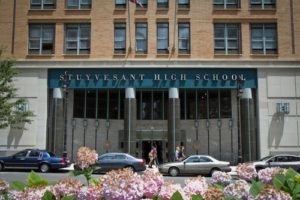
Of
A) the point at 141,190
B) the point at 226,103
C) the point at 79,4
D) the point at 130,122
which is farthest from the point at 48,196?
the point at 226,103

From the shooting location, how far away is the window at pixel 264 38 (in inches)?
1352

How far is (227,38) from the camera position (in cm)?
3453

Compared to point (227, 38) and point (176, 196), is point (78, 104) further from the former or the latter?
point (176, 196)

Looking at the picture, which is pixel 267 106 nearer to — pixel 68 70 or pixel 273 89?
pixel 273 89

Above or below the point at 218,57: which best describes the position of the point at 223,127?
below

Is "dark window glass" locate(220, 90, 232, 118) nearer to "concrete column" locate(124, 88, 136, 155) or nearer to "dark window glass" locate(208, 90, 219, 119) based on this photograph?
"dark window glass" locate(208, 90, 219, 119)

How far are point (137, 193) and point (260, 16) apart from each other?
3326 centimetres

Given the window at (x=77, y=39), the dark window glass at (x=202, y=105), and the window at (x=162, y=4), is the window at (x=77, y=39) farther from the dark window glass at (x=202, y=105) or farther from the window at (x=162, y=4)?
the dark window glass at (x=202, y=105)

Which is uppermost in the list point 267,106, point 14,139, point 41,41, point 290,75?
point 41,41

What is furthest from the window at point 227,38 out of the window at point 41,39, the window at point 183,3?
the window at point 41,39

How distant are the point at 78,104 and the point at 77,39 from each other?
5439 mm

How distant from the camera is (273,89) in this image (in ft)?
111

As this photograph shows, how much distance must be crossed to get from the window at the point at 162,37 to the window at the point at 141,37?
1011 millimetres

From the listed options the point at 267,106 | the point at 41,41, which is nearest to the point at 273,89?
the point at 267,106
